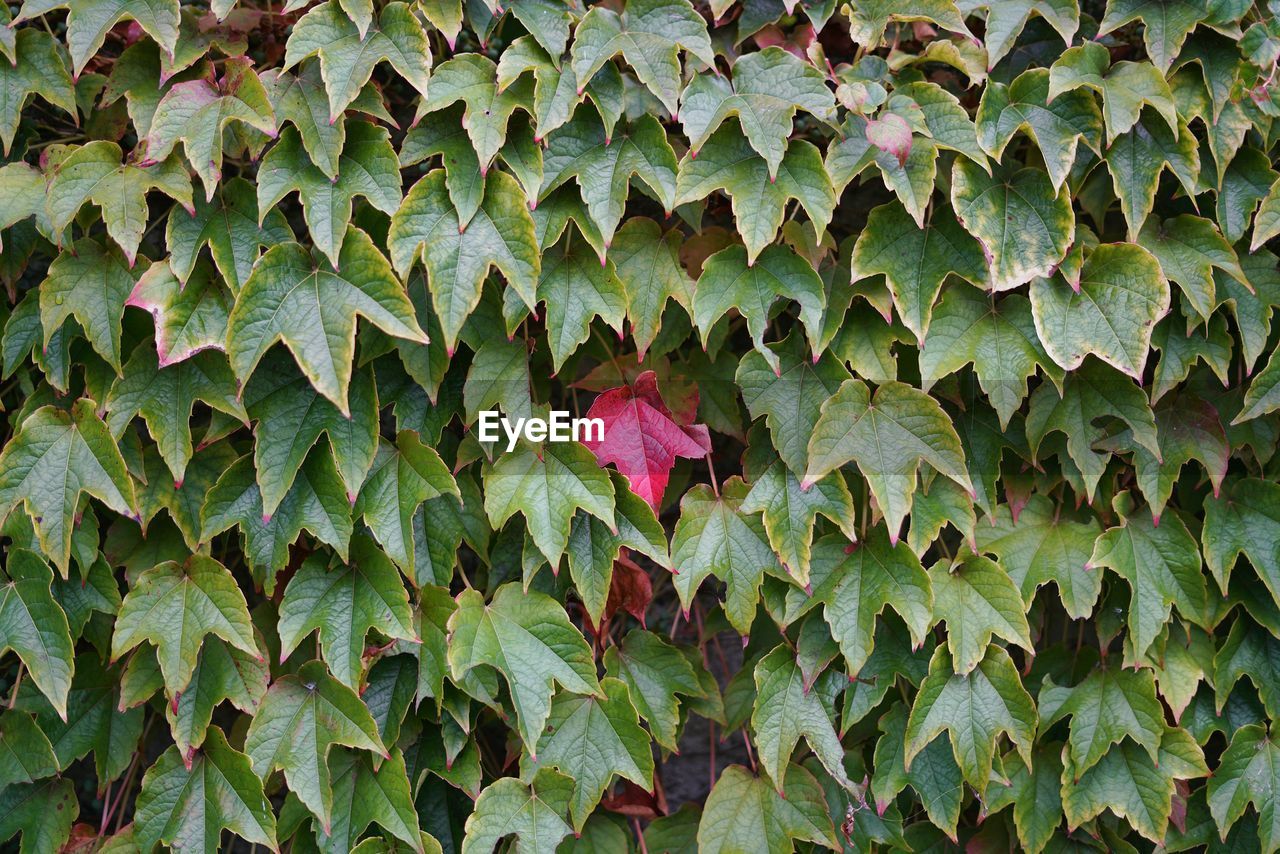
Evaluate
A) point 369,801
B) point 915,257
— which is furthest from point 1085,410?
point 369,801

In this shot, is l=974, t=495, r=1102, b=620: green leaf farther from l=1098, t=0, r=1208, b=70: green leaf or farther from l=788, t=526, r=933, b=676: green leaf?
l=1098, t=0, r=1208, b=70: green leaf

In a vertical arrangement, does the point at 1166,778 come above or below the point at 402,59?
below

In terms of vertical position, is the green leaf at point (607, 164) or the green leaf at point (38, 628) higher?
the green leaf at point (607, 164)

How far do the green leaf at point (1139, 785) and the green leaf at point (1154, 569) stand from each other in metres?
0.23

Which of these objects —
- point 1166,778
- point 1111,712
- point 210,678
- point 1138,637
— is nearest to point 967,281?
point 1138,637

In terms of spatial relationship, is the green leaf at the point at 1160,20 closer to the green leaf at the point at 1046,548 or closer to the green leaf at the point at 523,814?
the green leaf at the point at 1046,548

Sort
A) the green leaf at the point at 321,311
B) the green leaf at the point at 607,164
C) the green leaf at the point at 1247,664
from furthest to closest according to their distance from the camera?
the green leaf at the point at 1247,664
the green leaf at the point at 607,164
the green leaf at the point at 321,311

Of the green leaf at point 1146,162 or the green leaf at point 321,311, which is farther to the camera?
the green leaf at point 1146,162

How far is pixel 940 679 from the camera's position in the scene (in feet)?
6.07

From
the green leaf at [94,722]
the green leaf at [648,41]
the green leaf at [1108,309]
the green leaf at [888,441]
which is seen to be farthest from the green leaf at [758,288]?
the green leaf at [94,722]

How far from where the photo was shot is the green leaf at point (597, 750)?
182 cm

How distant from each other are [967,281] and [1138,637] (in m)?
0.73

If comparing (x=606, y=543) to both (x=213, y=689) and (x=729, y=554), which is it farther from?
(x=213, y=689)

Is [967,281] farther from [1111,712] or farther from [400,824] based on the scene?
[400,824]
